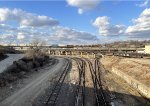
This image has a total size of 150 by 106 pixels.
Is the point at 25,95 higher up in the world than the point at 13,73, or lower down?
lower down

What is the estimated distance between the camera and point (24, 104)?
2616 centimetres

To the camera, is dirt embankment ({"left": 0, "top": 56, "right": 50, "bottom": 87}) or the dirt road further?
dirt embankment ({"left": 0, "top": 56, "right": 50, "bottom": 87})

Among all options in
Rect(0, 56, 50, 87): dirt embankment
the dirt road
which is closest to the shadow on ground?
the dirt road

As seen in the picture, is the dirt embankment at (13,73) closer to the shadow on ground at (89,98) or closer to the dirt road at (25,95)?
the dirt road at (25,95)

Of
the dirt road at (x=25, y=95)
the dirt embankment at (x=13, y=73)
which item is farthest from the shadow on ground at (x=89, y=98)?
the dirt embankment at (x=13, y=73)

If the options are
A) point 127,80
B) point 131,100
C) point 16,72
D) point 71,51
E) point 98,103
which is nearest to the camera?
point 98,103

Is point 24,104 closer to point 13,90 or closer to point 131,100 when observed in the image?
point 13,90

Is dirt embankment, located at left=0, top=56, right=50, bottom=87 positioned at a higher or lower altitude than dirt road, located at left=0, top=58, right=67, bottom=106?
higher

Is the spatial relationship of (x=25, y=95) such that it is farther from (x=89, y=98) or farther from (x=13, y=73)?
(x=13, y=73)

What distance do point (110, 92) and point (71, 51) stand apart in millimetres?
103068

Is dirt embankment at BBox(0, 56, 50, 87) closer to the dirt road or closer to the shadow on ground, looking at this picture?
the dirt road

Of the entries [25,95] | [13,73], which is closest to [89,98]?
[25,95]

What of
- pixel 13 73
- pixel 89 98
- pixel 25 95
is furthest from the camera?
pixel 13 73

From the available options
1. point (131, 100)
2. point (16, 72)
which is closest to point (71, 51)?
point (16, 72)
